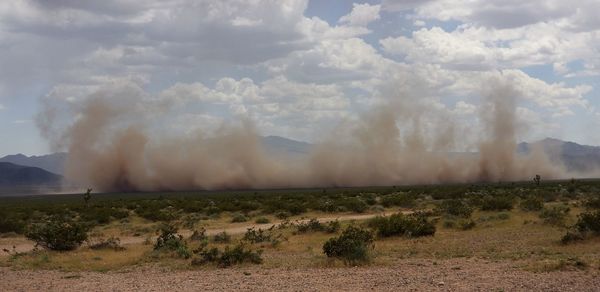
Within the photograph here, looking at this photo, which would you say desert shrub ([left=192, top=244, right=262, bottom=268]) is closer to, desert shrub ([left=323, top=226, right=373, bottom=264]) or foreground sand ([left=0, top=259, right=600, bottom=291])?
foreground sand ([left=0, top=259, right=600, bottom=291])

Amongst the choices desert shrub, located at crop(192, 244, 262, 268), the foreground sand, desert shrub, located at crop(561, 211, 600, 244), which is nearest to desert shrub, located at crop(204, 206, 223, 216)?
desert shrub, located at crop(192, 244, 262, 268)

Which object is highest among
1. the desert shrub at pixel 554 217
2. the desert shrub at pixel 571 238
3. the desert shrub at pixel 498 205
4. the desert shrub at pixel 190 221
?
the desert shrub at pixel 498 205

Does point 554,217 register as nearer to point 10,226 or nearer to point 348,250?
point 348,250

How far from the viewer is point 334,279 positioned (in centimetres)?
1504

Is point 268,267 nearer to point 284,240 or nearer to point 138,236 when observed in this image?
point 284,240

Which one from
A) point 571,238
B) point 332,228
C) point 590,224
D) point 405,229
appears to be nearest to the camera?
point 571,238

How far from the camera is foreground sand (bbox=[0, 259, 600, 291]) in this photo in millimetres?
13523

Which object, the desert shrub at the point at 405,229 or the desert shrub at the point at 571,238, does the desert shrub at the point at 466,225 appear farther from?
the desert shrub at the point at 571,238

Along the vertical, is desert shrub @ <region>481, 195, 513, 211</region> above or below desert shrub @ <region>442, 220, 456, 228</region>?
above

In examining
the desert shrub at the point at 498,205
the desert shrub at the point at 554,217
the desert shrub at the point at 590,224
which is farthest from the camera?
the desert shrub at the point at 498,205

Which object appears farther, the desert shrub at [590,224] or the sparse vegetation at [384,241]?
the desert shrub at [590,224]

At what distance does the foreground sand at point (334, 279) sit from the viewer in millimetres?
13523

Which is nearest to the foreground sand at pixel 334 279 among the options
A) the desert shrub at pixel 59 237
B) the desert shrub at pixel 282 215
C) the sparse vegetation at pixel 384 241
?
the sparse vegetation at pixel 384 241

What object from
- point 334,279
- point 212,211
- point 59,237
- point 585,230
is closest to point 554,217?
point 585,230
